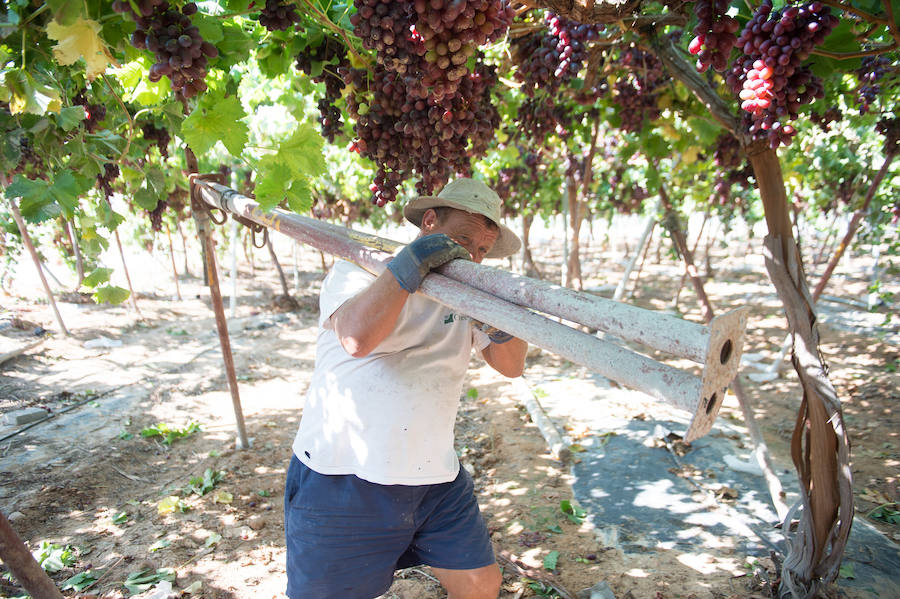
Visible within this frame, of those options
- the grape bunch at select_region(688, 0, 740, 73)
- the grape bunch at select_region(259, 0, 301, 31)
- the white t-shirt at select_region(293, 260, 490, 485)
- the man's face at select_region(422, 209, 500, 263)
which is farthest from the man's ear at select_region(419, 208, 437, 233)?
the grape bunch at select_region(688, 0, 740, 73)

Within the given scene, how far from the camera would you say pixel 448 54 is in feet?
4.76

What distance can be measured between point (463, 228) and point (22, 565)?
6.78ft

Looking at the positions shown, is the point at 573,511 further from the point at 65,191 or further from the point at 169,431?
the point at 169,431

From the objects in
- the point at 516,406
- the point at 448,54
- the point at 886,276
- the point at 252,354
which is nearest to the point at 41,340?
the point at 252,354

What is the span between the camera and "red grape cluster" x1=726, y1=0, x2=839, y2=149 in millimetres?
1532

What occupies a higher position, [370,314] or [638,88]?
[638,88]

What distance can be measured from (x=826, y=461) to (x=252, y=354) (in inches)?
336

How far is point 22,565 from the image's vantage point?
1.86 m

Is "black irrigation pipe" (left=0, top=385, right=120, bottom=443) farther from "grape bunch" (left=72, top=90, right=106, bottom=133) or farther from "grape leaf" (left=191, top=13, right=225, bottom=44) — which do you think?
"grape leaf" (left=191, top=13, right=225, bottom=44)

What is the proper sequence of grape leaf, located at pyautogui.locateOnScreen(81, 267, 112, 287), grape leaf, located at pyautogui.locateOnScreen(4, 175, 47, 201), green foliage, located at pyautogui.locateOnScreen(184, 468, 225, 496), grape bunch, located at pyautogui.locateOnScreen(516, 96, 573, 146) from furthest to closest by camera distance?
1. green foliage, located at pyautogui.locateOnScreen(184, 468, 225, 496)
2. grape bunch, located at pyautogui.locateOnScreen(516, 96, 573, 146)
3. grape leaf, located at pyautogui.locateOnScreen(81, 267, 112, 287)
4. grape leaf, located at pyautogui.locateOnScreen(4, 175, 47, 201)

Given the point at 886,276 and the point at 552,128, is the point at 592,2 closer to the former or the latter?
the point at 552,128

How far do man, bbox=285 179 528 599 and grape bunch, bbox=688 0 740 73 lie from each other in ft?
2.96

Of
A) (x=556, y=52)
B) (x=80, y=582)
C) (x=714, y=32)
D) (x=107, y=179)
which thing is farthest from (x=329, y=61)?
(x=80, y=582)

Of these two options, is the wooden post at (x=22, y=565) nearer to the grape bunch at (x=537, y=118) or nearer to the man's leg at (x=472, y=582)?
the man's leg at (x=472, y=582)
